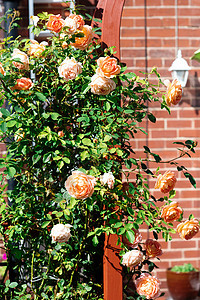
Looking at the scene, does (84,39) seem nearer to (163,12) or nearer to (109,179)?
(109,179)

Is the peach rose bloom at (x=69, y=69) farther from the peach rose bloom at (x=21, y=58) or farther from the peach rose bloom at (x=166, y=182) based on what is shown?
the peach rose bloom at (x=166, y=182)

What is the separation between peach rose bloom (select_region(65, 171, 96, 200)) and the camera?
1.89m

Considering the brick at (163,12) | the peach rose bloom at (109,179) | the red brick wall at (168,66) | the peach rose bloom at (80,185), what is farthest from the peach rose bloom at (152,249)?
the brick at (163,12)

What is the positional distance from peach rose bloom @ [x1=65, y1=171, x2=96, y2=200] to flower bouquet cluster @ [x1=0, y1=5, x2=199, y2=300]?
2 cm

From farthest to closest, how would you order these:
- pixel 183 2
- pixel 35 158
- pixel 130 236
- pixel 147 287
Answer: pixel 183 2, pixel 147 287, pixel 35 158, pixel 130 236

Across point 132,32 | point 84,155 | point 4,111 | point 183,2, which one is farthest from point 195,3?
point 4,111

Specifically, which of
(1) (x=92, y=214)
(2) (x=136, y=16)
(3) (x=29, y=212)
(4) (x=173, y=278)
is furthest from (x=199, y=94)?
(3) (x=29, y=212)

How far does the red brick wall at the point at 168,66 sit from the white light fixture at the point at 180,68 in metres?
0.09

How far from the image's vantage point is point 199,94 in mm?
3555

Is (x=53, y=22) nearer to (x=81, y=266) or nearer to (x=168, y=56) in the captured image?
(x=81, y=266)

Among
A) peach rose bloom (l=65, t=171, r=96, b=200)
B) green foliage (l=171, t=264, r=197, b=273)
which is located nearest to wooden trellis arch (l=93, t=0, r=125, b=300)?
peach rose bloom (l=65, t=171, r=96, b=200)

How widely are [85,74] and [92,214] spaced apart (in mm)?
699

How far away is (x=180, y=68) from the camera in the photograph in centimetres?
337

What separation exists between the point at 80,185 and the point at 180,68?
5.83 feet
